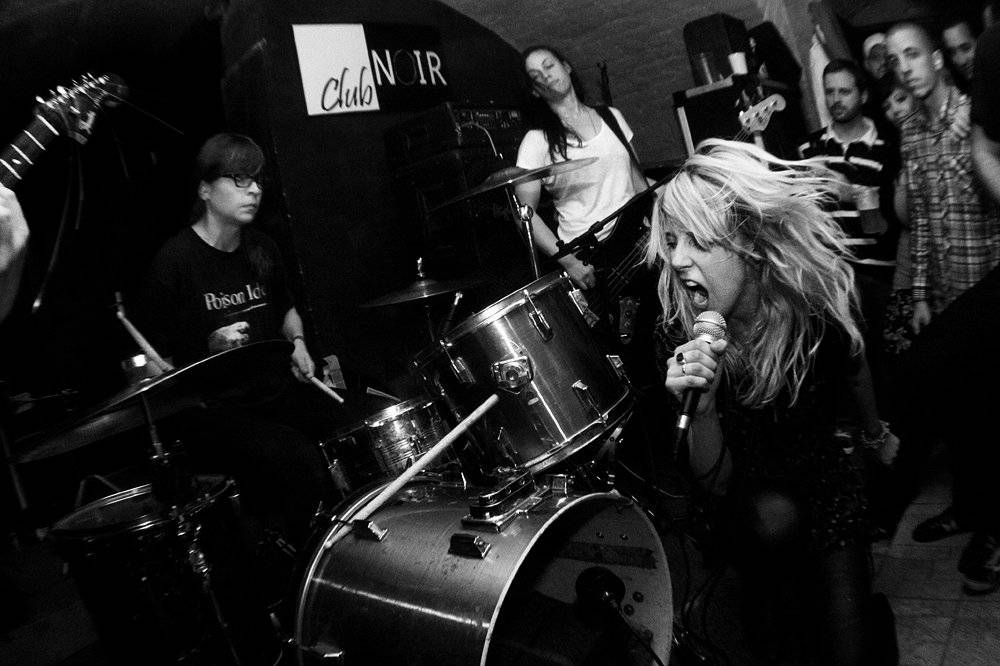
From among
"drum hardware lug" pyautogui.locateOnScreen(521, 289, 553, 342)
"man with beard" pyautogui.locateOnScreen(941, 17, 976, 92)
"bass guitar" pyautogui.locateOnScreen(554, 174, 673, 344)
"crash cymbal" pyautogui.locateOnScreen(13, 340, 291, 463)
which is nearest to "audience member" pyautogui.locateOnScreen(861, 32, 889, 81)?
"man with beard" pyautogui.locateOnScreen(941, 17, 976, 92)

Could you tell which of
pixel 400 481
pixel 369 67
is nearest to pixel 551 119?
pixel 369 67

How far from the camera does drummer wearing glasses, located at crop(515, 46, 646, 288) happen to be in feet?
13.4

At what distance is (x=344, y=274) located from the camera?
4.73 metres

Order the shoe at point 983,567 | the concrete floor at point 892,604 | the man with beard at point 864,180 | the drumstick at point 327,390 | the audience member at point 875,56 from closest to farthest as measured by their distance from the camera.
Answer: the concrete floor at point 892,604 < the shoe at point 983,567 < the drumstick at point 327,390 < the man with beard at point 864,180 < the audience member at point 875,56

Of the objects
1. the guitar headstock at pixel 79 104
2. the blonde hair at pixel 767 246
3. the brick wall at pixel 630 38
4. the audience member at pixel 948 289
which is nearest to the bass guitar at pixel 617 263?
the blonde hair at pixel 767 246

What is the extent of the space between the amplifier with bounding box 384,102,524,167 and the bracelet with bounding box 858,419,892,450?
114 inches

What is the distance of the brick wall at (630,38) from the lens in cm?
558

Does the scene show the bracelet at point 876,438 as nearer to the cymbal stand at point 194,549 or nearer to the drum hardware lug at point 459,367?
the drum hardware lug at point 459,367

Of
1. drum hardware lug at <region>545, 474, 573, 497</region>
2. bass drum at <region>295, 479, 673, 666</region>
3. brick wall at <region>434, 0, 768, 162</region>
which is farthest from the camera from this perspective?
brick wall at <region>434, 0, 768, 162</region>

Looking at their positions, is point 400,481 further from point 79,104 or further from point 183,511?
point 79,104

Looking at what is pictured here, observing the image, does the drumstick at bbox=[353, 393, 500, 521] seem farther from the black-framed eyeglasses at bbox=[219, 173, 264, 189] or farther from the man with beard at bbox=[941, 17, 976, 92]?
the man with beard at bbox=[941, 17, 976, 92]

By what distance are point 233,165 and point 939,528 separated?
3504mm

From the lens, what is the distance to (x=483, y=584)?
1687mm

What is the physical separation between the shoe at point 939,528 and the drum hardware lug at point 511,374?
64.7 inches
